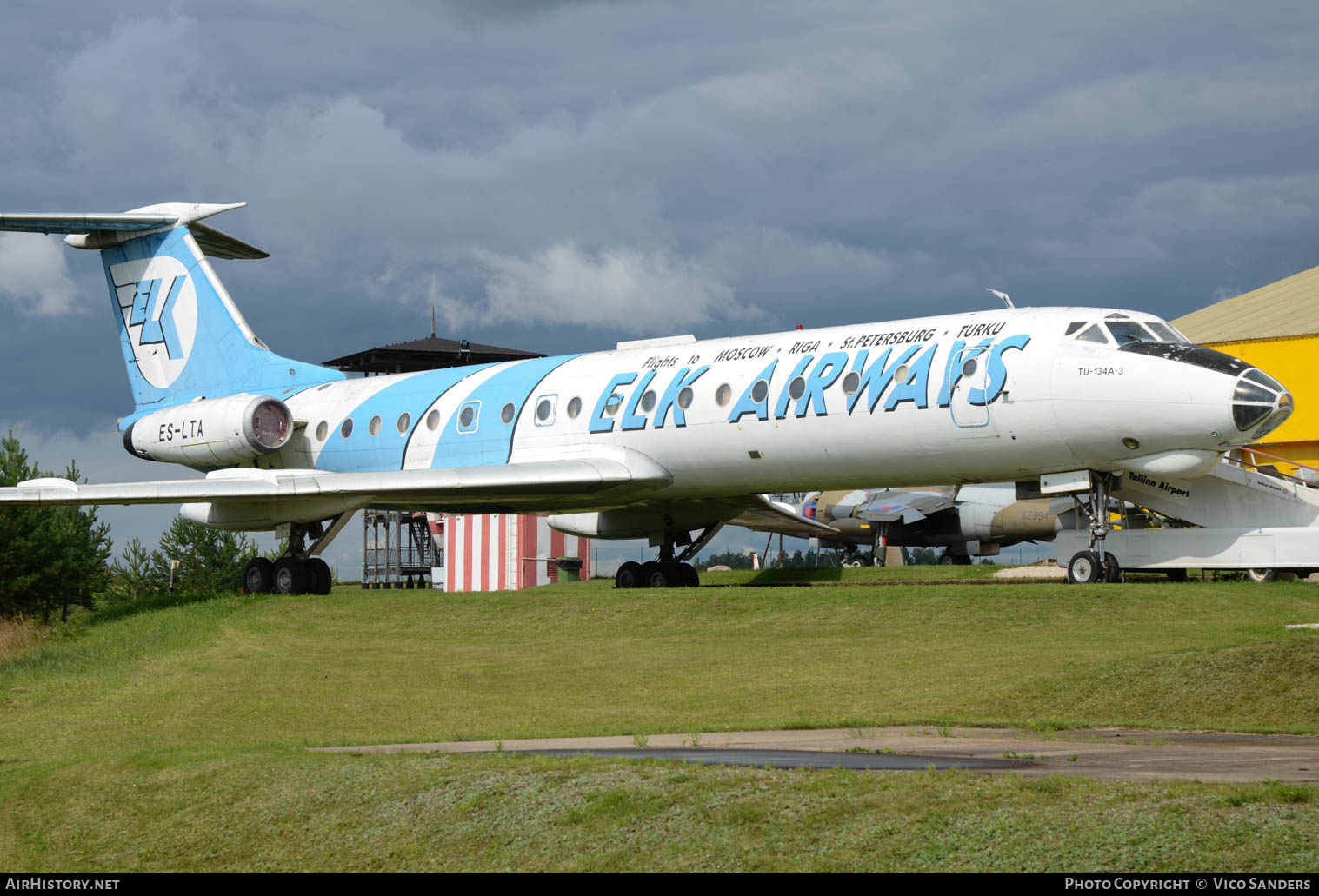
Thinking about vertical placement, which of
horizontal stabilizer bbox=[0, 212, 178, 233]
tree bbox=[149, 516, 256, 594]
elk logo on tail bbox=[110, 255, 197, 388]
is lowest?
tree bbox=[149, 516, 256, 594]

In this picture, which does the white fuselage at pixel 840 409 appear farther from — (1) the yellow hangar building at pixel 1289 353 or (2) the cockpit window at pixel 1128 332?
(1) the yellow hangar building at pixel 1289 353

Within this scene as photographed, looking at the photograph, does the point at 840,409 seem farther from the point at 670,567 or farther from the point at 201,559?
the point at 201,559

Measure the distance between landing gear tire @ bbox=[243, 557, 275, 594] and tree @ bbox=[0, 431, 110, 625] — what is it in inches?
745

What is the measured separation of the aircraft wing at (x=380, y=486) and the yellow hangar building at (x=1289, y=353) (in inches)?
593

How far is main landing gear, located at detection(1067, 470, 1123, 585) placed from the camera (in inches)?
766

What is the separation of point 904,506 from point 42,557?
93.2ft

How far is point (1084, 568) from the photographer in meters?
19.6

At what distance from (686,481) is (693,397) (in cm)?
163

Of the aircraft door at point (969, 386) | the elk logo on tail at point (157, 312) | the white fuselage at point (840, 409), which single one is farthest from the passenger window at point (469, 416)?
the aircraft door at point (969, 386)

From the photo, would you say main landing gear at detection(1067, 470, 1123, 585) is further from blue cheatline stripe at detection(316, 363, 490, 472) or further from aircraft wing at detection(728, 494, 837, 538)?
blue cheatline stripe at detection(316, 363, 490, 472)

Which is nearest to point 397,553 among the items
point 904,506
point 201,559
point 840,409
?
point 201,559

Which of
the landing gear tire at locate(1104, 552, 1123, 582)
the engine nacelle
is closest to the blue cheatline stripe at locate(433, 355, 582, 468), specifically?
the engine nacelle

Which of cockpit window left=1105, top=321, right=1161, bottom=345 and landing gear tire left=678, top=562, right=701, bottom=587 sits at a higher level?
cockpit window left=1105, top=321, right=1161, bottom=345

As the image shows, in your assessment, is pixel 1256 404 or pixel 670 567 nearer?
pixel 1256 404
